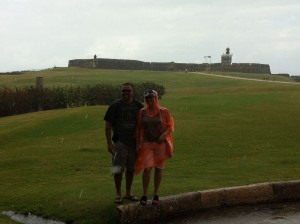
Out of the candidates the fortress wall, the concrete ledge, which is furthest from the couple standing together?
the fortress wall

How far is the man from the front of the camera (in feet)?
26.4

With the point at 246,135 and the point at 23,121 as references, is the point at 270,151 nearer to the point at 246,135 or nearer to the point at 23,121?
the point at 246,135

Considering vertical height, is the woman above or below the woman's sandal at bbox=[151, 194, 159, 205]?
above

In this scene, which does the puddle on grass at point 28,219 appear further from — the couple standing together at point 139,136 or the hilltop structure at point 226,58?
the hilltop structure at point 226,58

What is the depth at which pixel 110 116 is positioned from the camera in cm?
810

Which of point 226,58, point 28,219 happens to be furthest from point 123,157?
point 226,58

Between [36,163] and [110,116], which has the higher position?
[110,116]

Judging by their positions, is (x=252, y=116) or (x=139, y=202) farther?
(x=252, y=116)

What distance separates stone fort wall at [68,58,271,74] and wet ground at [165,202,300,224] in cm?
6076

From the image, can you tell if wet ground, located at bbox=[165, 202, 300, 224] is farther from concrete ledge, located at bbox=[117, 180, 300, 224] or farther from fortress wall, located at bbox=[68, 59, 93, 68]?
fortress wall, located at bbox=[68, 59, 93, 68]

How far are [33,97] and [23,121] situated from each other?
5.61 m

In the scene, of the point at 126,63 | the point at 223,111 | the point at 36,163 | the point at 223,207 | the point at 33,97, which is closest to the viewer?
the point at 223,207

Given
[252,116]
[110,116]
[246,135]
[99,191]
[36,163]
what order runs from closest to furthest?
[110,116] → [99,191] → [36,163] → [246,135] → [252,116]

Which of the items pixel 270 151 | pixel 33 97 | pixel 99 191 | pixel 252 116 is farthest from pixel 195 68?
pixel 99 191
